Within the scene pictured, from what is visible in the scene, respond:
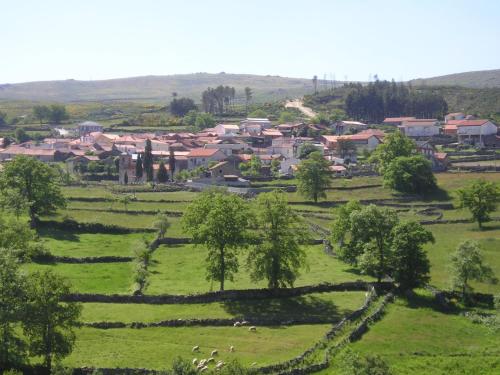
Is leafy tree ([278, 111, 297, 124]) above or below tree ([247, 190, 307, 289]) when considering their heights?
above

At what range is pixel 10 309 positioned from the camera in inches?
1377

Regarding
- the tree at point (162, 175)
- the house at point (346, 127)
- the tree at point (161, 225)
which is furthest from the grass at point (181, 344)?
the house at point (346, 127)

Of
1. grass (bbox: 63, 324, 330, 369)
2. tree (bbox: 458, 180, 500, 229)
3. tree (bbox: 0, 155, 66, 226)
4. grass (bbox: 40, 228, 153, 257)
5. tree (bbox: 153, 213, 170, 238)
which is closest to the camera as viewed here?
grass (bbox: 63, 324, 330, 369)

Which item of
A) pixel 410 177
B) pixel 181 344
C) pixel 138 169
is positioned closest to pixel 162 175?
pixel 138 169

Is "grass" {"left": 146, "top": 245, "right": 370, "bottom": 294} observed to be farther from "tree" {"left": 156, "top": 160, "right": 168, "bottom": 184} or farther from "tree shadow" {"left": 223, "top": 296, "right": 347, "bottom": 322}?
"tree" {"left": 156, "top": 160, "right": 168, "bottom": 184}

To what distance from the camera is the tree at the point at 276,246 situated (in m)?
51.4

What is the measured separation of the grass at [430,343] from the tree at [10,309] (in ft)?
68.3

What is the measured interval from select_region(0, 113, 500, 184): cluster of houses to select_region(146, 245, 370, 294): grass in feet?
142

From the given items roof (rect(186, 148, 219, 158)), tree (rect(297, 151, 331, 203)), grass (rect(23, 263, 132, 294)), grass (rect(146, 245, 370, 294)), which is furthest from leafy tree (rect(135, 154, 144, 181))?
grass (rect(23, 263, 132, 294))

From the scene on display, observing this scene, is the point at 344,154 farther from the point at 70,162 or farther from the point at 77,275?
the point at 77,275

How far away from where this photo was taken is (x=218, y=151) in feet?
429

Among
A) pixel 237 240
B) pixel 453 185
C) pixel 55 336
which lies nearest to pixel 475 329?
pixel 237 240

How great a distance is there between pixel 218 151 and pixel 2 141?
2489 inches

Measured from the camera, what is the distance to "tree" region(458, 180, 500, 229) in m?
75.6
